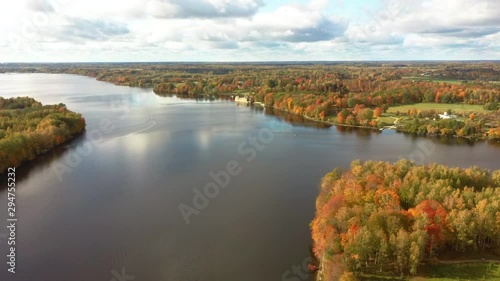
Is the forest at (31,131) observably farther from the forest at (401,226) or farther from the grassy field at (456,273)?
the grassy field at (456,273)

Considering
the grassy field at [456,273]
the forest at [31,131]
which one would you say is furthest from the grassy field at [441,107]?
the forest at [31,131]

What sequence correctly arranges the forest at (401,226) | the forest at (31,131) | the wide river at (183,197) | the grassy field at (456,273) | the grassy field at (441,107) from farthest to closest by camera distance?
the grassy field at (441,107), the forest at (31,131), the wide river at (183,197), the forest at (401,226), the grassy field at (456,273)

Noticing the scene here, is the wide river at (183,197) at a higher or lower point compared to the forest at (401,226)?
lower

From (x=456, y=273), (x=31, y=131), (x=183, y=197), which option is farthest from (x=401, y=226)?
(x=31, y=131)

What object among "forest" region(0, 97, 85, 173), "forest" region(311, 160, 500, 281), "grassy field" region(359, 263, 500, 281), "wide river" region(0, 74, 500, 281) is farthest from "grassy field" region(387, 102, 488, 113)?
"forest" region(0, 97, 85, 173)

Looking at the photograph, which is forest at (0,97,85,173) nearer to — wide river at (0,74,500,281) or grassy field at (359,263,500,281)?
wide river at (0,74,500,281)

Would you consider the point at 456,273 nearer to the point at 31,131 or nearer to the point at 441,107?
the point at 31,131

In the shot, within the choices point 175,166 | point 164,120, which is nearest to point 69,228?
point 175,166
